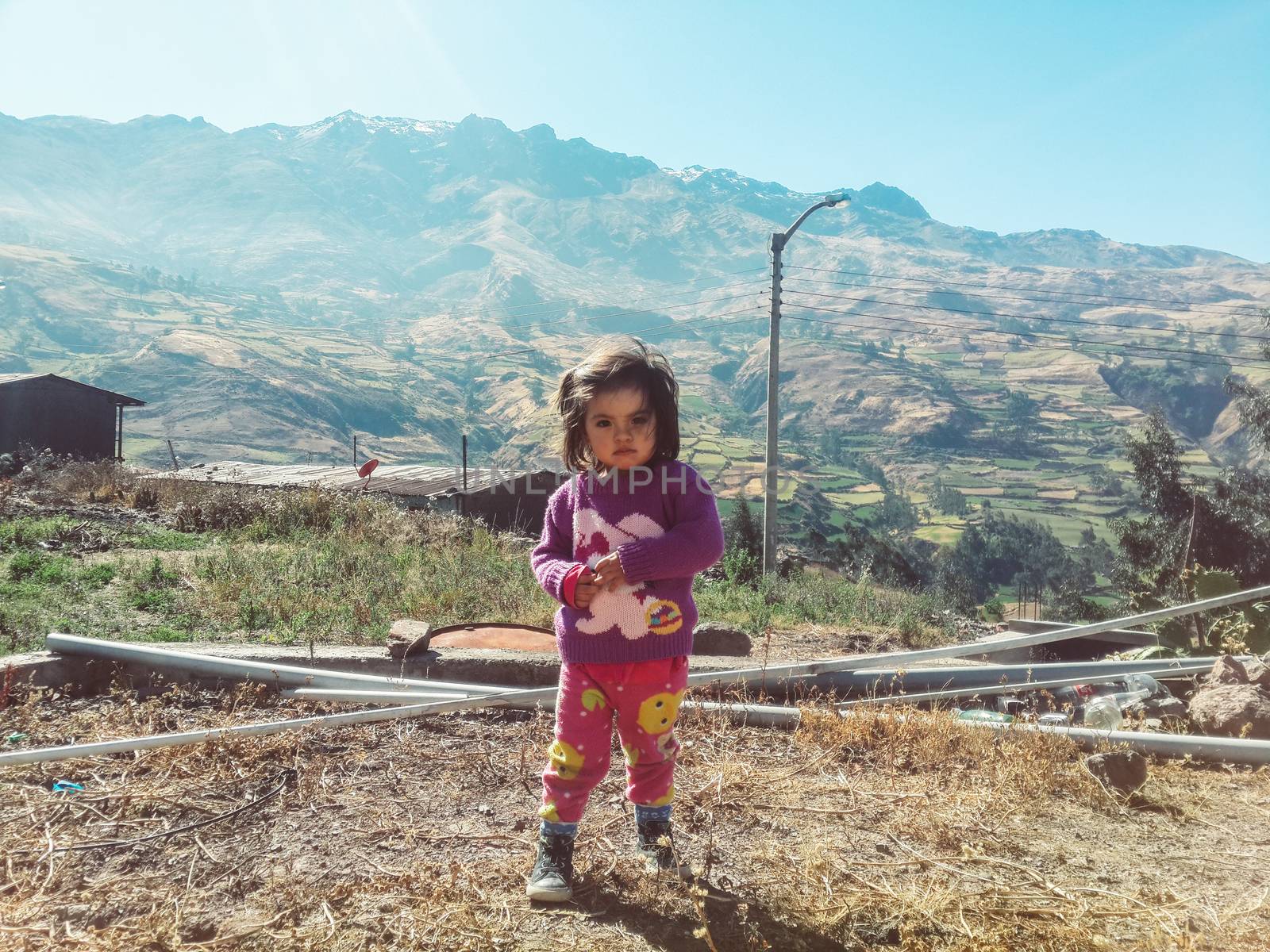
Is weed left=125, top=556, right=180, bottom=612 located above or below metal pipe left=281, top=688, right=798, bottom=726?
above

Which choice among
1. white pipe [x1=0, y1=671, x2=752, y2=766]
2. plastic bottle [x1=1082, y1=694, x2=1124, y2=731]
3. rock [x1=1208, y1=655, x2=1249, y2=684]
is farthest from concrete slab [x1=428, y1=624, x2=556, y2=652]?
rock [x1=1208, y1=655, x2=1249, y2=684]

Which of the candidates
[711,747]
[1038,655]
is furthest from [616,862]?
[1038,655]

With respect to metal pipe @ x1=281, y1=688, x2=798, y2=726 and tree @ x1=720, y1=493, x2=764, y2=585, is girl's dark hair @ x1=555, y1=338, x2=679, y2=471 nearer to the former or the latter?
metal pipe @ x1=281, y1=688, x2=798, y2=726

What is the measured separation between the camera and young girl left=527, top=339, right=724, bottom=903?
7.41ft

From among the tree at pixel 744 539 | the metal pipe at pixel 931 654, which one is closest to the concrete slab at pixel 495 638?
the metal pipe at pixel 931 654

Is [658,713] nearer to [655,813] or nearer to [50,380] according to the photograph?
[655,813]

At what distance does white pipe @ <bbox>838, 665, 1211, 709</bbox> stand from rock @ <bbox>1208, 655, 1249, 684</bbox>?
1.23ft

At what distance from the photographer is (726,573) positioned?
13.2 metres

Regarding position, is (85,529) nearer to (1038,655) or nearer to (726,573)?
(726,573)

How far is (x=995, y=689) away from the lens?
4.17 metres

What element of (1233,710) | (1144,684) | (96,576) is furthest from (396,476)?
(1233,710)

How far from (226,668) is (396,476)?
22.0 m

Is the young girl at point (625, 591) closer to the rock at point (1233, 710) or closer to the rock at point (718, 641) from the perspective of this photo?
the rock at point (1233, 710)

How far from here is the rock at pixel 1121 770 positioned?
303cm
